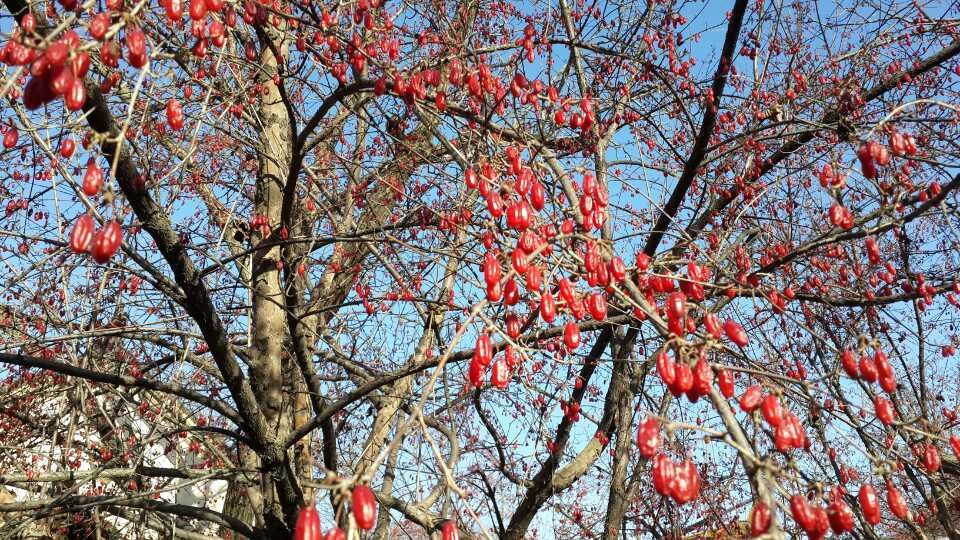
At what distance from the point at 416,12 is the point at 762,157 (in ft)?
10.9

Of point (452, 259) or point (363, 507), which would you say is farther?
point (452, 259)

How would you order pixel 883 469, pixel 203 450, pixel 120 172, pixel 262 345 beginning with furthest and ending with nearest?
pixel 203 450 < pixel 262 345 < pixel 120 172 < pixel 883 469

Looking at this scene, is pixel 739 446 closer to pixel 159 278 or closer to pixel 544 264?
pixel 544 264

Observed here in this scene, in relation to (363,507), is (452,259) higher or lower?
higher

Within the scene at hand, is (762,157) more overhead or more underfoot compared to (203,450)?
more overhead

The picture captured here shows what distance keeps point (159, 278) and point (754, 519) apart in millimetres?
3733

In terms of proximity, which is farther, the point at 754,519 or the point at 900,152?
the point at 900,152

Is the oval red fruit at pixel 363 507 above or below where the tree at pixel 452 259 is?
below

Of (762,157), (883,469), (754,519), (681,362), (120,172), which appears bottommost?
(754,519)

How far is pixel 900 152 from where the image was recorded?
109 inches

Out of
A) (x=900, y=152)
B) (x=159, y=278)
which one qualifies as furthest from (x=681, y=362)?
(x=159, y=278)

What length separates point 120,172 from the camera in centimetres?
325

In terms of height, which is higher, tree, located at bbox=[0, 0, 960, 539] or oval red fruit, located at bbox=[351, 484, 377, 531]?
tree, located at bbox=[0, 0, 960, 539]

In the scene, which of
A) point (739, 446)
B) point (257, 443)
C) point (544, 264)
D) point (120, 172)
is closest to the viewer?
point (739, 446)
